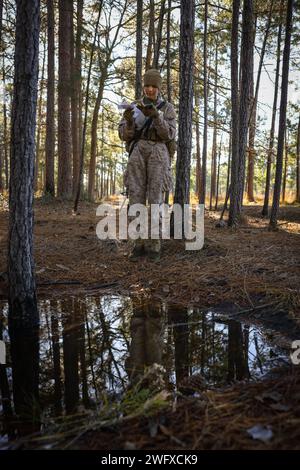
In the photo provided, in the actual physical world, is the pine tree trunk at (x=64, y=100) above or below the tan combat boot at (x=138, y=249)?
above

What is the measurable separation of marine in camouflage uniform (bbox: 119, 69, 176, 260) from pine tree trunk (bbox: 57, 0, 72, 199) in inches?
322

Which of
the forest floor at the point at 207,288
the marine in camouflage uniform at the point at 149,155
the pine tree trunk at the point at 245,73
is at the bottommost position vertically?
the forest floor at the point at 207,288

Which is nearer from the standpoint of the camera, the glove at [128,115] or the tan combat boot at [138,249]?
the glove at [128,115]

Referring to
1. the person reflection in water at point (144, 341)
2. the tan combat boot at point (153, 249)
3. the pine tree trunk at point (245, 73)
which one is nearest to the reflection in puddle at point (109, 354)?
the person reflection in water at point (144, 341)

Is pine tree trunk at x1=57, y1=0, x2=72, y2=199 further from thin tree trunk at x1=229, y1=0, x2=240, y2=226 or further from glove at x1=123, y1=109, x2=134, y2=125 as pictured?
glove at x1=123, y1=109, x2=134, y2=125

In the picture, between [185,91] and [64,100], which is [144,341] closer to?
[185,91]

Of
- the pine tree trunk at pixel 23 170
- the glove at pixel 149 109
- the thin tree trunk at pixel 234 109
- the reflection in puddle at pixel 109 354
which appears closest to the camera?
the reflection in puddle at pixel 109 354

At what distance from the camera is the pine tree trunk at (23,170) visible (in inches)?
116

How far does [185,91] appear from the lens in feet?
18.6

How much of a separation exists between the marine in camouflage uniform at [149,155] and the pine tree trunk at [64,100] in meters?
8.17

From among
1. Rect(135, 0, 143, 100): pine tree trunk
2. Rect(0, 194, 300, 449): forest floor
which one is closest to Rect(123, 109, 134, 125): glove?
Rect(0, 194, 300, 449): forest floor

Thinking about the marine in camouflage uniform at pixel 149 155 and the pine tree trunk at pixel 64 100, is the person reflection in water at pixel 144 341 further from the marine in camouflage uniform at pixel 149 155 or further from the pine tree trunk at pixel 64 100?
the pine tree trunk at pixel 64 100

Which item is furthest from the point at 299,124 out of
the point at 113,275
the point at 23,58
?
the point at 23,58
